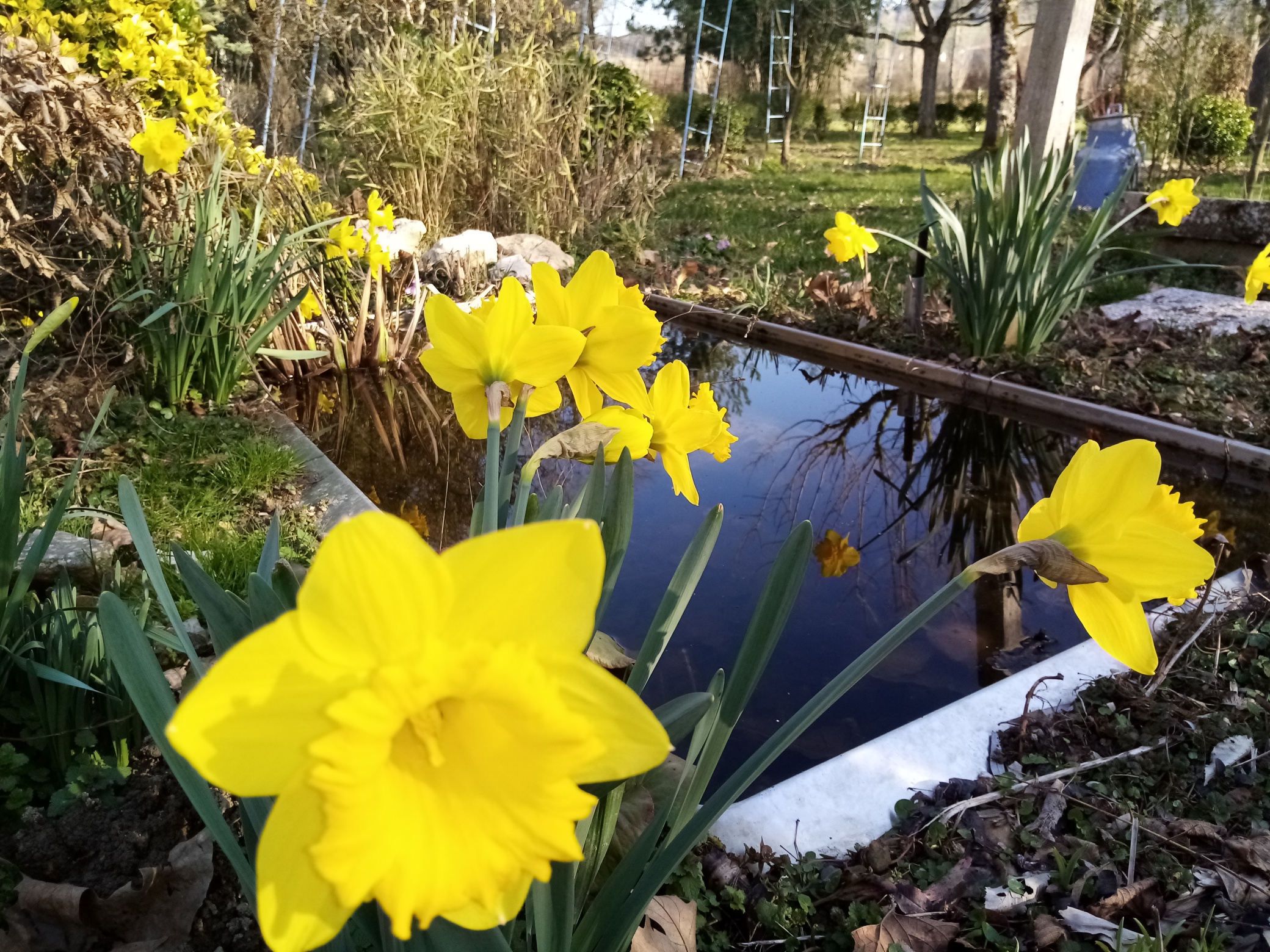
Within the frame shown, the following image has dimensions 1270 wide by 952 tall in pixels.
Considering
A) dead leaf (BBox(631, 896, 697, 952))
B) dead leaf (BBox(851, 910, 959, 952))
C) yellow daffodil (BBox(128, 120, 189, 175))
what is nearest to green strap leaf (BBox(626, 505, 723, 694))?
dead leaf (BBox(631, 896, 697, 952))

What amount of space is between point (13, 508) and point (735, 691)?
1.19 m

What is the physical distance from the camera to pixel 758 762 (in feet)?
2.71

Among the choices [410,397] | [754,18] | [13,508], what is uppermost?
[754,18]

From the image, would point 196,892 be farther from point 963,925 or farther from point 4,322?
point 4,322

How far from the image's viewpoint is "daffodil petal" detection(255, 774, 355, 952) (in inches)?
18.6

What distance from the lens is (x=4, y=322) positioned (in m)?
2.99

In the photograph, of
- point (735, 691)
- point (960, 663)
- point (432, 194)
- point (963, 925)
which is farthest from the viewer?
point (432, 194)

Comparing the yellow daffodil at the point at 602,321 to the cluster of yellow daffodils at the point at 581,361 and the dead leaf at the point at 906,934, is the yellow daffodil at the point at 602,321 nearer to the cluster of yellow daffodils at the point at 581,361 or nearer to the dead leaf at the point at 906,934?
the cluster of yellow daffodils at the point at 581,361

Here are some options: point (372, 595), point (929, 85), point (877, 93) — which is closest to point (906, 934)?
point (372, 595)

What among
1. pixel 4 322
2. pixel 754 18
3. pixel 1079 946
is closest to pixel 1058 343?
pixel 1079 946

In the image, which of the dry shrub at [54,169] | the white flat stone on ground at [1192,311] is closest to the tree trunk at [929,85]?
the white flat stone on ground at [1192,311]

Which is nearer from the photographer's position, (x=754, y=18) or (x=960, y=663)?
(x=960, y=663)

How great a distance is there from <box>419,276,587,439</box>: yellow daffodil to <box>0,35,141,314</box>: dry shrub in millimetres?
2297

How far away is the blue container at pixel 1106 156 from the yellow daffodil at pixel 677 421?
9.93 metres
